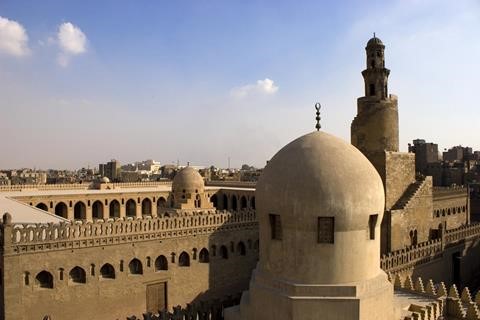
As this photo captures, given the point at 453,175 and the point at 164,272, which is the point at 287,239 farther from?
the point at 453,175

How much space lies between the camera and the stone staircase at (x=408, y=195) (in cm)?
2062

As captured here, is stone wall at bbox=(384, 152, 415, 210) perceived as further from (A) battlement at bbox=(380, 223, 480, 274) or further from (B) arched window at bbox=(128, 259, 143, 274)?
(B) arched window at bbox=(128, 259, 143, 274)

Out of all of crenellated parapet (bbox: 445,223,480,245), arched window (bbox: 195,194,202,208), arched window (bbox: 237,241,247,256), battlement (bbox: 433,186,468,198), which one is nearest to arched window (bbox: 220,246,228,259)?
arched window (bbox: 237,241,247,256)

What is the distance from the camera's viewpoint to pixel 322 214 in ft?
24.8

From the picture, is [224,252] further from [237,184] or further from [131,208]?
[237,184]

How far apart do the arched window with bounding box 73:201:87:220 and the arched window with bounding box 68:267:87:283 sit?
1108 centimetres

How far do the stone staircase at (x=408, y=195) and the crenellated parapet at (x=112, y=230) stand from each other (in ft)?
23.3

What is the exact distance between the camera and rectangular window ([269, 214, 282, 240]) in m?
8.03

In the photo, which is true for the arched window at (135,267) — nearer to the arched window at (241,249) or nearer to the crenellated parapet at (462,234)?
the arched window at (241,249)

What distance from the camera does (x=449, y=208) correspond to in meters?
29.2

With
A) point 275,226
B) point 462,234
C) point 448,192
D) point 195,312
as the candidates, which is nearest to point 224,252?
point 195,312

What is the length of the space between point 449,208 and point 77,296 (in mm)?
24470

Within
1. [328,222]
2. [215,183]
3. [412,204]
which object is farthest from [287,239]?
[215,183]

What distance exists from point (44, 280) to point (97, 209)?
13752 mm
